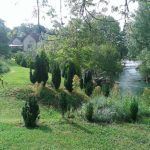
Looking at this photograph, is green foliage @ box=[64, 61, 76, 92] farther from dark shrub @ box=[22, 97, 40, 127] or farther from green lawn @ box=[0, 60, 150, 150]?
dark shrub @ box=[22, 97, 40, 127]

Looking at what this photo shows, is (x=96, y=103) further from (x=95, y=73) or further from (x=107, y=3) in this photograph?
(x=95, y=73)

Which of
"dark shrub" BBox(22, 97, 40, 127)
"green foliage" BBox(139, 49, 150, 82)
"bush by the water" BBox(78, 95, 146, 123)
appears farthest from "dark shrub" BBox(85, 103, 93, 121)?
"green foliage" BBox(139, 49, 150, 82)

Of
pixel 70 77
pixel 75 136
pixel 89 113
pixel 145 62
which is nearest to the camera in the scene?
pixel 75 136

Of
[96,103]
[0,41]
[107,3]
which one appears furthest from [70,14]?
[0,41]

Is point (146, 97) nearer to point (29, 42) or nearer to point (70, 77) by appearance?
point (70, 77)

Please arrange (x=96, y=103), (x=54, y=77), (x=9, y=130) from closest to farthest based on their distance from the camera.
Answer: (x=9, y=130), (x=96, y=103), (x=54, y=77)

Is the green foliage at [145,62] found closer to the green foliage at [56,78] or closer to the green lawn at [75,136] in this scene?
the green foliage at [56,78]

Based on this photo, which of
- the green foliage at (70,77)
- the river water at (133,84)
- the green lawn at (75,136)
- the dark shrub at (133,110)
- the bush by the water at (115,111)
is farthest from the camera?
the river water at (133,84)

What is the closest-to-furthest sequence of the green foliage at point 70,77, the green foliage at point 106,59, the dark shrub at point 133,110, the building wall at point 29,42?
the dark shrub at point 133,110, the green foliage at point 70,77, the green foliage at point 106,59, the building wall at point 29,42

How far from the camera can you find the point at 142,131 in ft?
19.1

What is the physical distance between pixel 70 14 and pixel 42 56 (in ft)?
30.0

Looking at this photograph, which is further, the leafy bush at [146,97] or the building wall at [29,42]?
the building wall at [29,42]

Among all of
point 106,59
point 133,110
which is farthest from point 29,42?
point 133,110

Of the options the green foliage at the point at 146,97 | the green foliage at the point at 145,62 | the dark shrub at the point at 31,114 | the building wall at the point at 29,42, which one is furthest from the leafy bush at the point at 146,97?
the building wall at the point at 29,42
